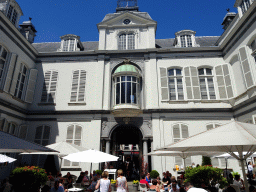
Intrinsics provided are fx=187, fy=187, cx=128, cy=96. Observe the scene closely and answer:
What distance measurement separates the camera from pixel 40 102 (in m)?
14.7

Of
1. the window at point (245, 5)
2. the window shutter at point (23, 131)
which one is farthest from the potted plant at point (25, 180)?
the window at point (245, 5)

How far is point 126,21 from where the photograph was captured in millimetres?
16984

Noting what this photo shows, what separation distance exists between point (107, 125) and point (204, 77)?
8.49 m

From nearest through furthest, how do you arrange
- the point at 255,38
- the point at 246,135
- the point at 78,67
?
the point at 246,135, the point at 255,38, the point at 78,67

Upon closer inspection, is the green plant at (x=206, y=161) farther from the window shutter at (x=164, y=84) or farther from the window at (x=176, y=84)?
the window shutter at (x=164, y=84)

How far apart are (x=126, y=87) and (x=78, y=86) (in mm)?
3936

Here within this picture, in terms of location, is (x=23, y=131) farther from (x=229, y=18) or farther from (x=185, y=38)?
(x=229, y=18)

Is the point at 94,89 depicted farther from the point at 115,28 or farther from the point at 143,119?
the point at 115,28

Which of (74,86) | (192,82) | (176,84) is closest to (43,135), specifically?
(74,86)

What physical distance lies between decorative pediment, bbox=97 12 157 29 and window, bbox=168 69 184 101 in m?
4.80

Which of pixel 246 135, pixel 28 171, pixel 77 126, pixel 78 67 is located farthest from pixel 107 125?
pixel 246 135

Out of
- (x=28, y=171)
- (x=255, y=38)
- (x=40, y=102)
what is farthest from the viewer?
(x=40, y=102)

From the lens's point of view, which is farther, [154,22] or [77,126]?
[154,22]

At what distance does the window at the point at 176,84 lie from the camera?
14.5 meters
